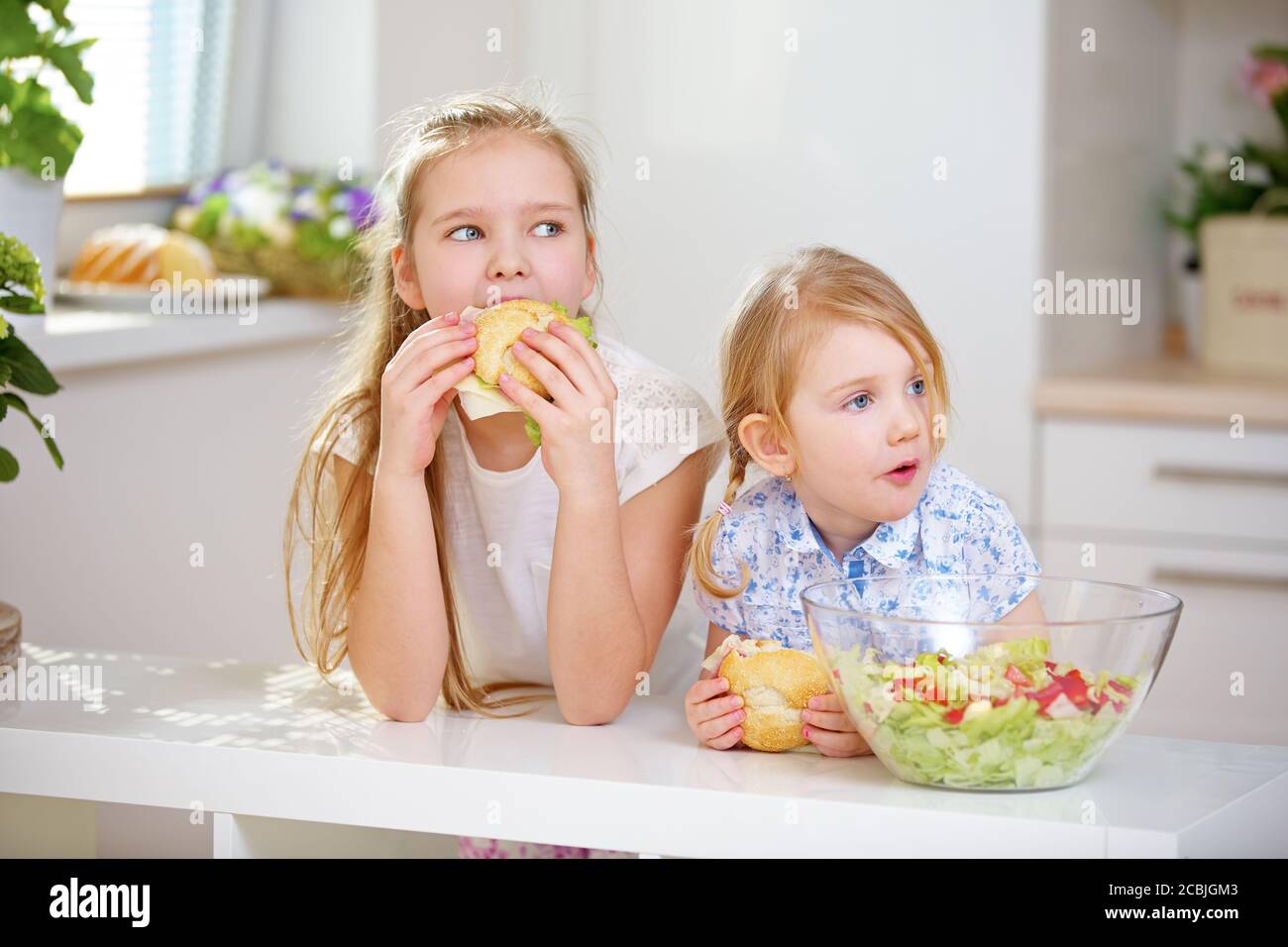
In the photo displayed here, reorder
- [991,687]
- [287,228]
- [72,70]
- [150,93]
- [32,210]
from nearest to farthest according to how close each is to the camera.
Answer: [991,687], [72,70], [32,210], [287,228], [150,93]

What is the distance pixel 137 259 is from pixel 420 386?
49.7 inches

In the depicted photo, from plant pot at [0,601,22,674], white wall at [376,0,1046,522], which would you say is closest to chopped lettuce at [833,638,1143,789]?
plant pot at [0,601,22,674]

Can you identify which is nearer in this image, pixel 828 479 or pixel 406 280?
pixel 828 479

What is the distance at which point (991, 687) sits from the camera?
0.86m

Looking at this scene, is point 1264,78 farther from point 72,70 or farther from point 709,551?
point 72,70

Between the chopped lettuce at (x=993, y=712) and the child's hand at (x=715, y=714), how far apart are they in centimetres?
11

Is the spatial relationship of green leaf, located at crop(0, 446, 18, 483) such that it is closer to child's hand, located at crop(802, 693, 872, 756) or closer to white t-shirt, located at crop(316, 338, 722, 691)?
white t-shirt, located at crop(316, 338, 722, 691)

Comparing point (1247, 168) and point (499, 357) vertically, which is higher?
point (1247, 168)

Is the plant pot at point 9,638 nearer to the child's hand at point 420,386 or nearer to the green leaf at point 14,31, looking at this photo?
the child's hand at point 420,386

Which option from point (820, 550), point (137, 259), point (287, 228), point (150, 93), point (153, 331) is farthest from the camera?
point (150, 93)

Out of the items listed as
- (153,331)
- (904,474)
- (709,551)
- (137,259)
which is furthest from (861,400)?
(137,259)

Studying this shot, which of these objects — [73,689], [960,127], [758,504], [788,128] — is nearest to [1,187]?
[73,689]

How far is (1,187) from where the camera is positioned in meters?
1.64
